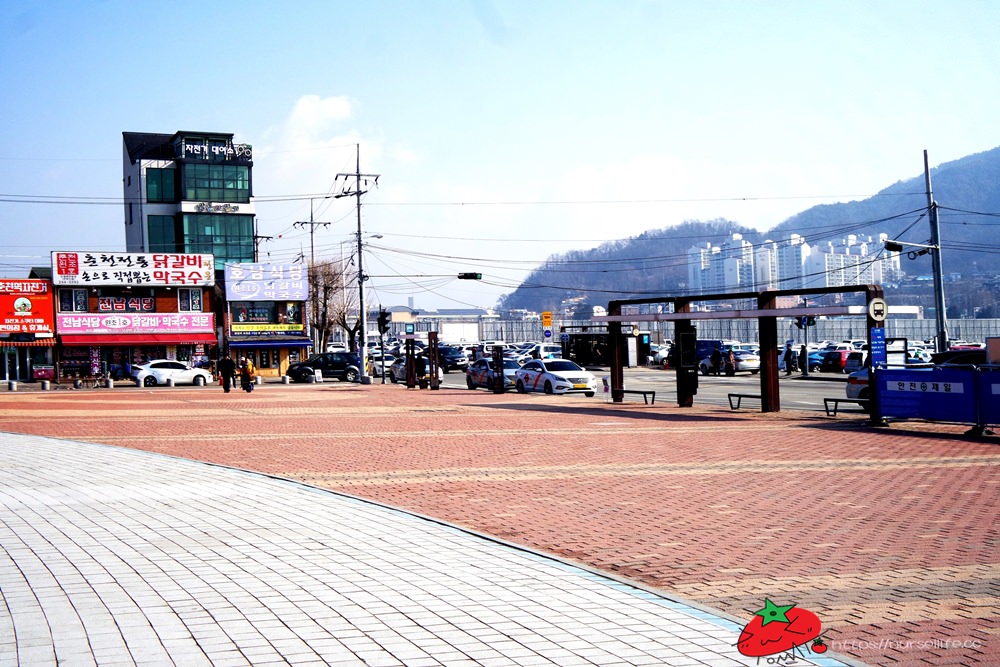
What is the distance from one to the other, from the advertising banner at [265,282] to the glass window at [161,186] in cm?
2289

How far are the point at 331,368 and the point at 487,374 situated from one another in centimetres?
1820

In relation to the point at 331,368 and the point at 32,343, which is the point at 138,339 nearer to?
the point at 32,343

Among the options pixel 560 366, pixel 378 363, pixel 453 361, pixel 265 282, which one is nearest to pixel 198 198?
pixel 265 282

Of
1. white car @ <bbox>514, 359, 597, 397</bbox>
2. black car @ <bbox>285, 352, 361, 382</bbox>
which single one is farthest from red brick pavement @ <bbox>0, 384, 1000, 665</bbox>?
black car @ <bbox>285, 352, 361, 382</bbox>

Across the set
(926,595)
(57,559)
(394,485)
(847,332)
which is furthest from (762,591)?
(847,332)

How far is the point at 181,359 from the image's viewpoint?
204ft

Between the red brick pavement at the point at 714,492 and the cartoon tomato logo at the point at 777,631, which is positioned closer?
the cartoon tomato logo at the point at 777,631

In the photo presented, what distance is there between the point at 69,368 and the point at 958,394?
53.7 meters

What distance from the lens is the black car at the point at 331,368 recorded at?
57.0m

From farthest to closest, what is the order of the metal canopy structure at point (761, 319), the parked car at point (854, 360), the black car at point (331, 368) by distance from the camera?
the black car at point (331, 368), the parked car at point (854, 360), the metal canopy structure at point (761, 319)

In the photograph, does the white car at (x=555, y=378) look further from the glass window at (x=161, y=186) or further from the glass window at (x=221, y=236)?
the glass window at (x=161, y=186)

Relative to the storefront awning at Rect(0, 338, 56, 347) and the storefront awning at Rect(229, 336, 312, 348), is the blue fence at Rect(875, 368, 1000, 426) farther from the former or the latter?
the storefront awning at Rect(0, 338, 56, 347)

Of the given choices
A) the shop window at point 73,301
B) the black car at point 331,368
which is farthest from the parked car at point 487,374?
the shop window at point 73,301

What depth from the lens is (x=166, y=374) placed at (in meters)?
52.7
